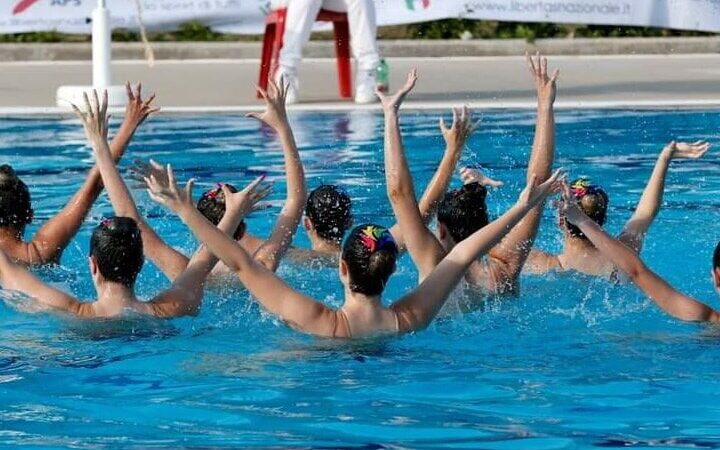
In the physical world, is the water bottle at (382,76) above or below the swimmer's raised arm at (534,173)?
above

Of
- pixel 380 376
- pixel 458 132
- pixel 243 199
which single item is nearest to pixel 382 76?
pixel 458 132

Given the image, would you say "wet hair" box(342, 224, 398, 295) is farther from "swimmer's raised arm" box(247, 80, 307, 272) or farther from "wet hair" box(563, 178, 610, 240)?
"wet hair" box(563, 178, 610, 240)

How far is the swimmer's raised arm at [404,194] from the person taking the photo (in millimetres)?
5867

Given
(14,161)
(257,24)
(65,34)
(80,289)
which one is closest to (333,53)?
(257,24)

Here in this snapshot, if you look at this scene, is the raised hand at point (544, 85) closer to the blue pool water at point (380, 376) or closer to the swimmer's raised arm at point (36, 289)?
the blue pool water at point (380, 376)

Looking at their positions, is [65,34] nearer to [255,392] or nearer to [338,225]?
[338,225]

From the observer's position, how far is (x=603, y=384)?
5.41 meters

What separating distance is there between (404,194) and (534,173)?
1.59ft

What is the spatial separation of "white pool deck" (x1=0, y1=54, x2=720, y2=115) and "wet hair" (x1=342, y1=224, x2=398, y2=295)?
771 centimetres

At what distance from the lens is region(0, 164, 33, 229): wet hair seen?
21.8 ft

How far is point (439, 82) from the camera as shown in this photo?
14719 millimetres

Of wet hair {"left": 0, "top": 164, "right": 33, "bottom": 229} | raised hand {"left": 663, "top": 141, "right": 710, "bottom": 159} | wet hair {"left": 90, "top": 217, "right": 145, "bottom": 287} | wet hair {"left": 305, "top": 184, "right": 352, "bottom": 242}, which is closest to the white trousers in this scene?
wet hair {"left": 305, "top": 184, "right": 352, "bottom": 242}

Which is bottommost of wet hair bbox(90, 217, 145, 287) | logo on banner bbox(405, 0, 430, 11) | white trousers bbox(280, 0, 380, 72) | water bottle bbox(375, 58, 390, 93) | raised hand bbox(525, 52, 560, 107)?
wet hair bbox(90, 217, 145, 287)

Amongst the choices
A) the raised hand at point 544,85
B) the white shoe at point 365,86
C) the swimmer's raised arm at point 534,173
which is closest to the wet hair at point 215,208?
the swimmer's raised arm at point 534,173
